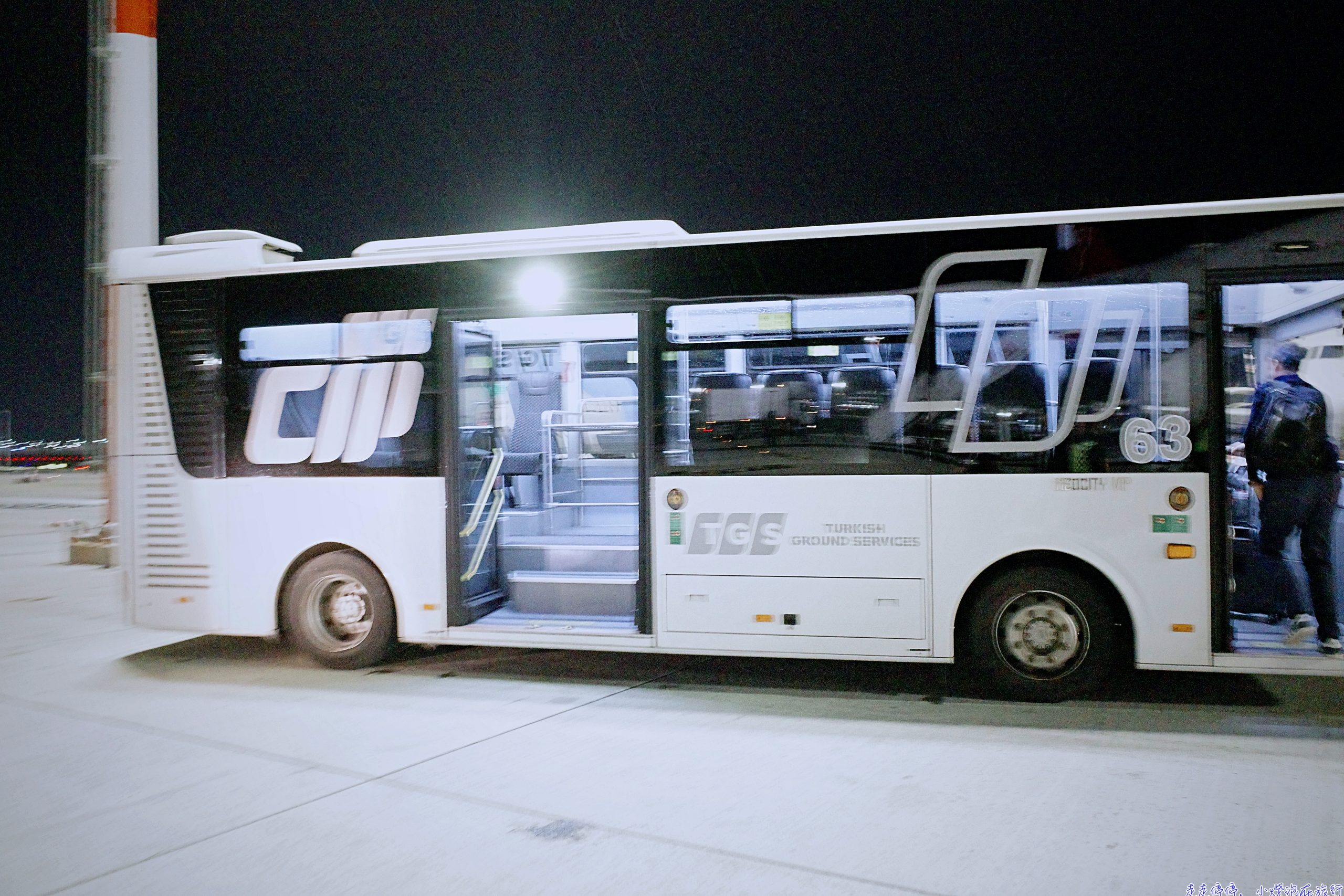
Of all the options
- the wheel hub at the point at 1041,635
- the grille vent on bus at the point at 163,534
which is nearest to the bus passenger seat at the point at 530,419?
the grille vent on bus at the point at 163,534

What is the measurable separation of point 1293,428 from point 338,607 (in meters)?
6.71

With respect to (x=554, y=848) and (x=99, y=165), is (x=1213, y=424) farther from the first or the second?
(x=99, y=165)

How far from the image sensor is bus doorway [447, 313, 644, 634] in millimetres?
7270

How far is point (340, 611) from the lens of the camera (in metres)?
7.56

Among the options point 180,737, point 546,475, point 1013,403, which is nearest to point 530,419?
point 546,475

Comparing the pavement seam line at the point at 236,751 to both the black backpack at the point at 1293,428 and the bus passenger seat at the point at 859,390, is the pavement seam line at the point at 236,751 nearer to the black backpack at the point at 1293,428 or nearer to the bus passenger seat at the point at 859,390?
the bus passenger seat at the point at 859,390

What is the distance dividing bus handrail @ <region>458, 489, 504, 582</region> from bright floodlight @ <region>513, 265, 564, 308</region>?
1.64m

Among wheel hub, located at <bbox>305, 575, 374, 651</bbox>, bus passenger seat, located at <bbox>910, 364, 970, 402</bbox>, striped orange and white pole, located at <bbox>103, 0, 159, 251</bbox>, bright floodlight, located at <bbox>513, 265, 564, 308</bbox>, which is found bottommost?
wheel hub, located at <bbox>305, 575, 374, 651</bbox>

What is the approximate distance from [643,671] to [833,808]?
3099 millimetres

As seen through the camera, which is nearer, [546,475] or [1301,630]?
[1301,630]

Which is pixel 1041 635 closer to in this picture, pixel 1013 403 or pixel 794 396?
pixel 1013 403

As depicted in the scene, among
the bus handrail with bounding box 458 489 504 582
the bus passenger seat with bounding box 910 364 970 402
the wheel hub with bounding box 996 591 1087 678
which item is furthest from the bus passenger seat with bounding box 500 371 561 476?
the wheel hub with bounding box 996 591 1087 678

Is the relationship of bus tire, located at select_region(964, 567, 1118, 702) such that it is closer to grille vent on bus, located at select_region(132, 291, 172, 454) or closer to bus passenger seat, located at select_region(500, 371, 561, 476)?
bus passenger seat, located at select_region(500, 371, 561, 476)

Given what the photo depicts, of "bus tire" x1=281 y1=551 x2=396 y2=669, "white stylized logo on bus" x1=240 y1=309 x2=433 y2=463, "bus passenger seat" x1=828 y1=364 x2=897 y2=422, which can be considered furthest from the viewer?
"bus tire" x1=281 y1=551 x2=396 y2=669
